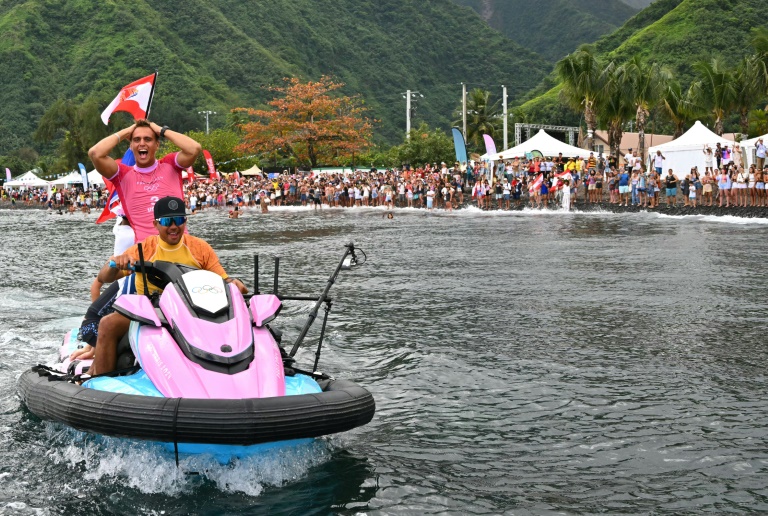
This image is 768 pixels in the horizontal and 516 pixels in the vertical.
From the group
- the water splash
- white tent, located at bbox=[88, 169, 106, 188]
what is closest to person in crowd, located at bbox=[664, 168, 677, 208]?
the water splash

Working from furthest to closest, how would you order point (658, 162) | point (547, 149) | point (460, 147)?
point (460, 147) → point (547, 149) → point (658, 162)

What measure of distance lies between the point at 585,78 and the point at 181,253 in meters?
48.8

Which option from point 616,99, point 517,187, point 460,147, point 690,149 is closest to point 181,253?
point 690,149

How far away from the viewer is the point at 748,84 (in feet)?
170

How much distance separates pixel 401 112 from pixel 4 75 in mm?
57440

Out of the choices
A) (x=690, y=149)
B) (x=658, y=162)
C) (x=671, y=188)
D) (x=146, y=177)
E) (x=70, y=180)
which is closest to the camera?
(x=146, y=177)

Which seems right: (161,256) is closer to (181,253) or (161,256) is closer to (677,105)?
(181,253)

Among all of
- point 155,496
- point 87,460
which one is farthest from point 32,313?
point 155,496

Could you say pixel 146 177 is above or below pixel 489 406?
above

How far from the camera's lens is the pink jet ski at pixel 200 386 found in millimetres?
5172

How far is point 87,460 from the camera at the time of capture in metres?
6.10

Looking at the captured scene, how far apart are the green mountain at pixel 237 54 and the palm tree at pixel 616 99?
63397 mm

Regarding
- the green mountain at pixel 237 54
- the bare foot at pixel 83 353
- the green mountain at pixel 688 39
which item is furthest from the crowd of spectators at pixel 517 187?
the green mountain at pixel 237 54

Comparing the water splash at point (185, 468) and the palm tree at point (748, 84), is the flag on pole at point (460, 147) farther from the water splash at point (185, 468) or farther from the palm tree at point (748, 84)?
the water splash at point (185, 468)
